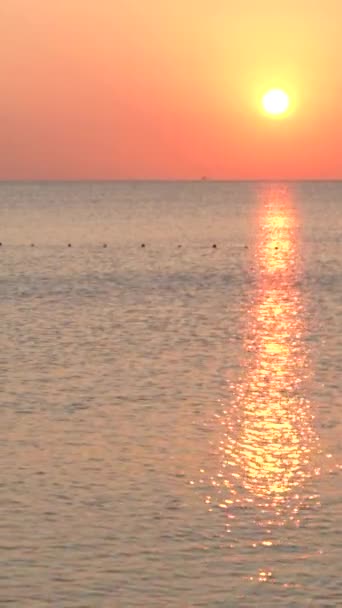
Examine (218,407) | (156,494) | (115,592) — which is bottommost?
(115,592)

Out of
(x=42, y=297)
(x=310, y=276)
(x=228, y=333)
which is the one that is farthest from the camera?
(x=310, y=276)

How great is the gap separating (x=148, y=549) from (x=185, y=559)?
2.25ft

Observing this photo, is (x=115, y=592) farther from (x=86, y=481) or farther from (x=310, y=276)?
(x=310, y=276)

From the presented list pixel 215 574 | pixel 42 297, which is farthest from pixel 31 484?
pixel 42 297

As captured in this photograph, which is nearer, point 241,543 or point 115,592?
point 115,592

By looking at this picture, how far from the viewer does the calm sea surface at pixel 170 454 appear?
1833 cm

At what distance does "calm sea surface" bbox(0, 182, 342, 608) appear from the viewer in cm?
1833

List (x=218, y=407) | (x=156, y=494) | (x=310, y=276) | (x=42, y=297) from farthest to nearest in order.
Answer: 1. (x=310, y=276)
2. (x=42, y=297)
3. (x=218, y=407)
4. (x=156, y=494)

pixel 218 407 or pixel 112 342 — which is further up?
pixel 112 342

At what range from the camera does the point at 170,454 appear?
24938 millimetres

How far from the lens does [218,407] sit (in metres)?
29.9

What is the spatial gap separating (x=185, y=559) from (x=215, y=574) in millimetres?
716

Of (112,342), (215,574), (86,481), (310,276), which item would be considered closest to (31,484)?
(86,481)

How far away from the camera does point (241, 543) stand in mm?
19656
